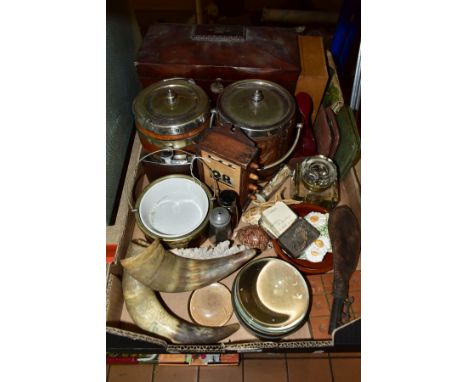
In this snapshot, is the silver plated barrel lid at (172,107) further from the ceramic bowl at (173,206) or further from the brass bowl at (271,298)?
→ the brass bowl at (271,298)

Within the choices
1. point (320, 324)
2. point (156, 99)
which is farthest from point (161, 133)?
point (320, 324)

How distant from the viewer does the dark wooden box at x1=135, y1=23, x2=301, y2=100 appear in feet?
3.86

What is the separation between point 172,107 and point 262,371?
1.04 meters

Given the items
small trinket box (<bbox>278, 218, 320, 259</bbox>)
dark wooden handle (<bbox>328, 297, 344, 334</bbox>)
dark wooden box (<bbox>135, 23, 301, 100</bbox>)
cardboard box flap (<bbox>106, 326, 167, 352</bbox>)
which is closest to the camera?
cardboard box flap (<bbox>106, 326, 167, 352</bbox>)

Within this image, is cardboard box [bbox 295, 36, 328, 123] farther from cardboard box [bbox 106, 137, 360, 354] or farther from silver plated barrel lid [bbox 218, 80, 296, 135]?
cardboard box [bbox 106, 137, 360, 354]

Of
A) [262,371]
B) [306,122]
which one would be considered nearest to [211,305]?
[262,371]

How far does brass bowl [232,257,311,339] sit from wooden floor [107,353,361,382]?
1.68 feet

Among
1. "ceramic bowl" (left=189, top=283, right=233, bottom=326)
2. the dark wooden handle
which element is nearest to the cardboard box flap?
"ceramic bowl" (left=189, top=283, right=233, bottom=326)

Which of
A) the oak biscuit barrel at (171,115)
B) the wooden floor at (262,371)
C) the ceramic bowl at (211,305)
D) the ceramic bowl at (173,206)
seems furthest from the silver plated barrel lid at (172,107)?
the wooden floor at (262,371)

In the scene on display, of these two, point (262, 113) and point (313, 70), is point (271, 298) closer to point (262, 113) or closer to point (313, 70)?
point (262, 113)

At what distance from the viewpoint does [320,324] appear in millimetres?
986

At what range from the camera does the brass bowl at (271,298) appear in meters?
0.90

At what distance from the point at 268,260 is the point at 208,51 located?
754 mm

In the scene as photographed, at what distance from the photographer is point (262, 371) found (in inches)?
51.9
